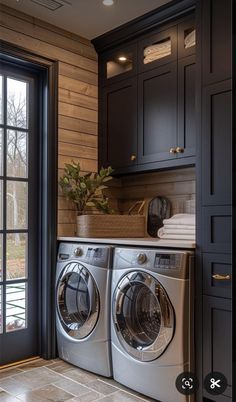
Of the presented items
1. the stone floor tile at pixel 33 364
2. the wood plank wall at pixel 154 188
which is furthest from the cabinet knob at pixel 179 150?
the stone floor tile at pixel 33 364

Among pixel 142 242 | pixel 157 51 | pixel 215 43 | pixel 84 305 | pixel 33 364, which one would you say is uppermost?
pixel 157 51

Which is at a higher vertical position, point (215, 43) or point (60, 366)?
point (215, 43)

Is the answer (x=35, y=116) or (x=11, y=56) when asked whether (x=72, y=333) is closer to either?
(x=35, y=116)

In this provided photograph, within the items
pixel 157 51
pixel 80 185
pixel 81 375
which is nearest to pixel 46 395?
pixel 81 375

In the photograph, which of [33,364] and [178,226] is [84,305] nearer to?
[33,364]

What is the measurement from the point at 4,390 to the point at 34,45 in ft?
7.94

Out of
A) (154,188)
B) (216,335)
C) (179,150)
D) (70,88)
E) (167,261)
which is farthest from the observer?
(154,188)

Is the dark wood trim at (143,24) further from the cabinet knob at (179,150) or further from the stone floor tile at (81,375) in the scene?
the stone floor tile at (81,375)

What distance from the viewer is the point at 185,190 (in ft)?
9.58

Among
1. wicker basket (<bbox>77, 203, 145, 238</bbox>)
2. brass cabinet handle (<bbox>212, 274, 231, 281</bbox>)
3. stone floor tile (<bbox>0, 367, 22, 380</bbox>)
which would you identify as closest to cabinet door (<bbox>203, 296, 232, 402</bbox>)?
brass cabinet handle (<bbox>212, 274, 231, 281</bbox>)

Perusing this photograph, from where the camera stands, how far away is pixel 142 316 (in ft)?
7.53

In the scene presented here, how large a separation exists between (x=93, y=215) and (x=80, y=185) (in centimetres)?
27

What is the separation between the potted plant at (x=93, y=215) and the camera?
2.78m

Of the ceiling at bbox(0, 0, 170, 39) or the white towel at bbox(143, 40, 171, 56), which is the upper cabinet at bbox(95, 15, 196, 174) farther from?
the ceiling at bbox(0, 0, 170, 39)
